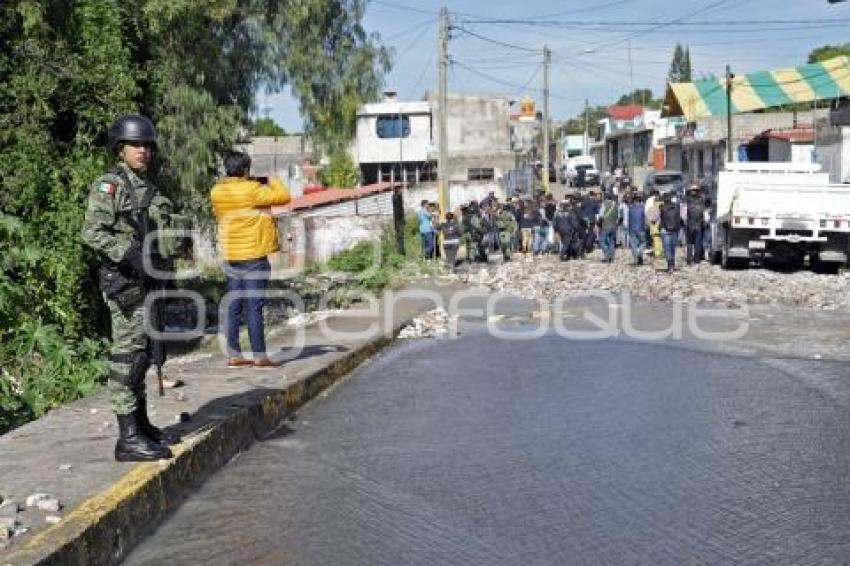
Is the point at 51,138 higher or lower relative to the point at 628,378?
higher

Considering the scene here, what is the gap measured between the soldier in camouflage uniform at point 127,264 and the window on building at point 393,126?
184ft

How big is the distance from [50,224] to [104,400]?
4.56 meters

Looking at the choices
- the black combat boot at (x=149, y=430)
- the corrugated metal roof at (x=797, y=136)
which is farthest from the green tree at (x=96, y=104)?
the corrugated metal roof at (x=797, y=136)

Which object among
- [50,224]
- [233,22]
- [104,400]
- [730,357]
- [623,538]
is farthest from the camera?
[233,22]

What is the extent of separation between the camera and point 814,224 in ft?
69.5

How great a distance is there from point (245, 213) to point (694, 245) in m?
17.5

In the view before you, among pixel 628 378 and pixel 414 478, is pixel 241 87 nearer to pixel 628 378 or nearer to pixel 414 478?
pixel 628 378

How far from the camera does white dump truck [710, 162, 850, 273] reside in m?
21.1

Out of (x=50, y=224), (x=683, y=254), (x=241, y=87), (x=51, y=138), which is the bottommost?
(x=683, y=254)

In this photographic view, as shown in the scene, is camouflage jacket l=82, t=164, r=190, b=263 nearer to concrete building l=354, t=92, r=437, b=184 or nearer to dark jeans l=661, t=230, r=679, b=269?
dark jeans l=661, t=230, r=679, b=269

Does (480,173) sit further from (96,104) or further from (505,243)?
(96,104)

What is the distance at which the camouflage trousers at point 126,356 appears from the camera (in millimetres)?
5664

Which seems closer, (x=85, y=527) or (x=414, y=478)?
(x=85, y=527)

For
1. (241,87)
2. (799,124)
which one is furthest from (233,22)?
(799,124)
